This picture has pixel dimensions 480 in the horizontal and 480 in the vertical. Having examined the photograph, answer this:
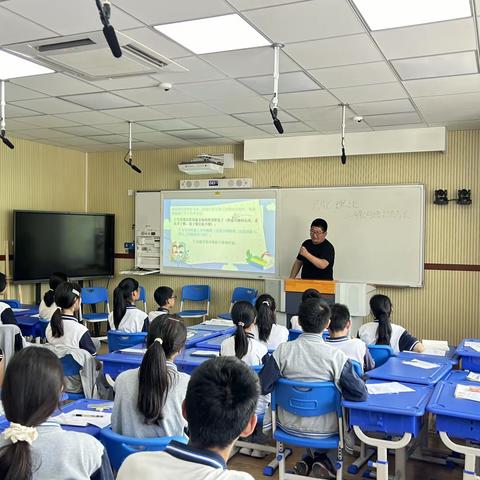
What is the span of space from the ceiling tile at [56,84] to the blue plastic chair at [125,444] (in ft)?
10.3

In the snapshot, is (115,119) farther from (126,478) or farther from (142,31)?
(126,478)

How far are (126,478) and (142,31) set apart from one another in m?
2.78

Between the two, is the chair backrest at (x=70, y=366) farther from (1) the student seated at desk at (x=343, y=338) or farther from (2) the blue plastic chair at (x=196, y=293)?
(2) the blue plastic chair at (x=196, y=293)

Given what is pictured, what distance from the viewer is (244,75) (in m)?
4.26

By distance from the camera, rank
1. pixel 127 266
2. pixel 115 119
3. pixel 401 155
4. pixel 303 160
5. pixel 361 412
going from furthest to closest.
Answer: pixel 127 266, pixel 303 160, pixel 401 155, pixel 115 119, pixel 361 412

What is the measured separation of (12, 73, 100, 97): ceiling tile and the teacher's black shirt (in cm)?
304

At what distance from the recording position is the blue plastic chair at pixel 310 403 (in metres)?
2.93

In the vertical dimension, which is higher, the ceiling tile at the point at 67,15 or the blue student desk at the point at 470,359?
the ceiling tile at the point at 67,15

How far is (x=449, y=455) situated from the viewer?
3.74 meters

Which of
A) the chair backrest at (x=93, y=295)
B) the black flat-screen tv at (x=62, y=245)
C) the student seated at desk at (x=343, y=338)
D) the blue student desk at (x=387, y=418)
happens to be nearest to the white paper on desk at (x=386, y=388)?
the blue student desk at (x=387, y=418)

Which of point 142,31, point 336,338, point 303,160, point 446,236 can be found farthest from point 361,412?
point 303,160

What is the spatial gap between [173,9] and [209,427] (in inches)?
97.2

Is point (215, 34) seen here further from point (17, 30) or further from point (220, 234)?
point (220, 234)

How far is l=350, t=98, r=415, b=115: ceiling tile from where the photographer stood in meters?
5.06
